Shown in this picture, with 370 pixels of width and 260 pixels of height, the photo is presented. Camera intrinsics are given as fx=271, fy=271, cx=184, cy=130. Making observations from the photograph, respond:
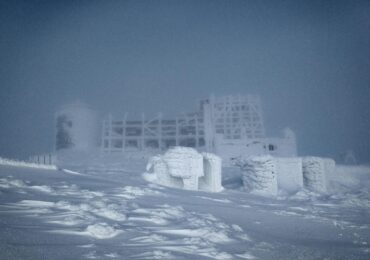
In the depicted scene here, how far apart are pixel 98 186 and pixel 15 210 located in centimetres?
323

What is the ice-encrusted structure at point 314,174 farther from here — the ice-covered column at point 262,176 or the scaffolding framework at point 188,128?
the scaffolding framework at point 188,128

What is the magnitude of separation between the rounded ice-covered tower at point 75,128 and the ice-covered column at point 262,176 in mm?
22899

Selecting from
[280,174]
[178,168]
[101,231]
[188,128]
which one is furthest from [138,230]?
[188,128]

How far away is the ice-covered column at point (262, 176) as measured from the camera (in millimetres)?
13734

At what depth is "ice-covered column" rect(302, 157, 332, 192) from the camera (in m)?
16.4

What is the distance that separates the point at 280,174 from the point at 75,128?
24.5 m

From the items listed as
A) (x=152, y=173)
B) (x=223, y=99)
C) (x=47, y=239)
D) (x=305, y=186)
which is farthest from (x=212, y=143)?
(x=47, y=239)

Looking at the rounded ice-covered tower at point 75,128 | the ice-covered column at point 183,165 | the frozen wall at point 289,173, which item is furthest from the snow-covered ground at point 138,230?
the rounded ice-covered tower at point 75,128

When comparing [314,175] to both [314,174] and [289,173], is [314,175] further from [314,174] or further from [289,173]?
[289,173]

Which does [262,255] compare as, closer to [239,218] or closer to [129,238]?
[129,238]

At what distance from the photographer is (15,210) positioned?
4098 millimetres

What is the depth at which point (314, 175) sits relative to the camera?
16.6 meters

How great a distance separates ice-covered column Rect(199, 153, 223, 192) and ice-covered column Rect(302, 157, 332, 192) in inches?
275

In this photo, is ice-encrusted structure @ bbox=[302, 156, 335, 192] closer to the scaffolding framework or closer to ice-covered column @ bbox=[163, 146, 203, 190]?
ice-covered column @ bbox=[163, 146, 203, 190]
